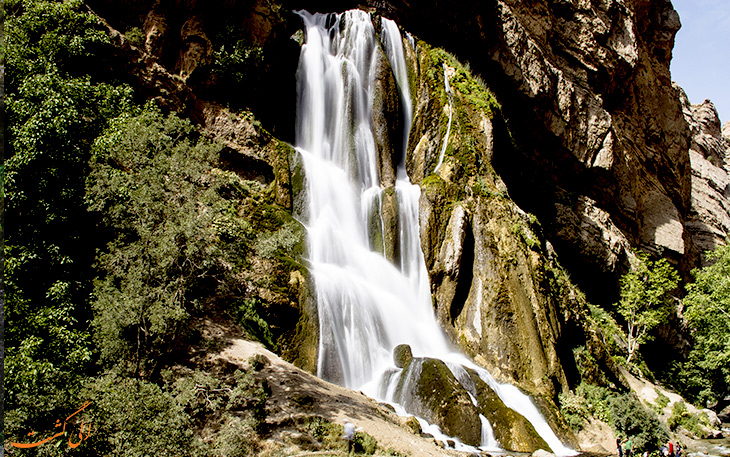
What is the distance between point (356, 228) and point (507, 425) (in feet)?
34.6

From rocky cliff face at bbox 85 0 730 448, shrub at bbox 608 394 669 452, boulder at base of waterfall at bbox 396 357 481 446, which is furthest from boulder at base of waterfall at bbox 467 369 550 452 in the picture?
shrub at bbox 608 394 669 452

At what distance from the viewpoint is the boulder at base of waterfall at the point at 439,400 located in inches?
526

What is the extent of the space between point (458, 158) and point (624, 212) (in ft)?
74.2

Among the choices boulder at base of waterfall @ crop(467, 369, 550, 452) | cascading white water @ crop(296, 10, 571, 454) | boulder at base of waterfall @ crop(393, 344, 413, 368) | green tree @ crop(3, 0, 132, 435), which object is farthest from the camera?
cascading white water @ crop(296, 10, 571, 454)

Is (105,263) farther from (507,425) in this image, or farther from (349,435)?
(507,425)

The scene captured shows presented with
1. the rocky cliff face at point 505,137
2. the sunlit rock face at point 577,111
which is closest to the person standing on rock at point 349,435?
the rocky cliff face at point 505,137

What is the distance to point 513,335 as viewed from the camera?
17.8 meters

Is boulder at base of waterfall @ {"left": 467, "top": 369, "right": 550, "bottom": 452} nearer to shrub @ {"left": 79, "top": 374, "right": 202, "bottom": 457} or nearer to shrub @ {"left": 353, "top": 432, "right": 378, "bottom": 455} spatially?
shrub @ {"left": 353, "top": 432, "right": 378, "bottom": 455}

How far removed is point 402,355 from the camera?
15281 mm

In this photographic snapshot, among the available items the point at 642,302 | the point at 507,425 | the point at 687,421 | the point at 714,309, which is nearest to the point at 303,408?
the point at 507,425

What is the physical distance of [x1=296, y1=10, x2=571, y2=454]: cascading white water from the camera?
1520 centimetres

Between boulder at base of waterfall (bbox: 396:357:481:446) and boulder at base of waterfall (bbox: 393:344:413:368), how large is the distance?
17.8 inches

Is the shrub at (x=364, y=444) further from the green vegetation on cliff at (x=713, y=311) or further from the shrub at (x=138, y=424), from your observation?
the green vegetation on cliff at (x=713, y=311)

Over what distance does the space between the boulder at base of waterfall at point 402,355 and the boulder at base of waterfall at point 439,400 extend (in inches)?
17.8
